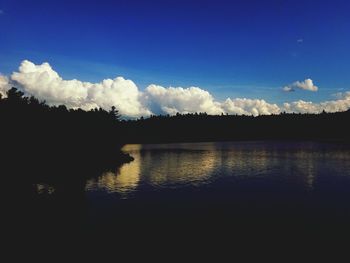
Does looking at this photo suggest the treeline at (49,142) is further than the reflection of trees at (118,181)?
No

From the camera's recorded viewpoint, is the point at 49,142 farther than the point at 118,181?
Yes

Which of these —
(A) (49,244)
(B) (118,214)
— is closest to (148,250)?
(A) (49,244)

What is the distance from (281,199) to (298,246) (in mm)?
18779

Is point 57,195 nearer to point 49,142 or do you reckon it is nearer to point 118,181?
point 118,181

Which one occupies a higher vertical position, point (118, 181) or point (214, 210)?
point (118, 181)

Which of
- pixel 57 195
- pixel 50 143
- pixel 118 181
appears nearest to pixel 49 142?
pixel 50 143

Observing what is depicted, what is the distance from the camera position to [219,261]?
24.1 m

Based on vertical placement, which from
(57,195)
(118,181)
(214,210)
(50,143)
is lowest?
(214,210)

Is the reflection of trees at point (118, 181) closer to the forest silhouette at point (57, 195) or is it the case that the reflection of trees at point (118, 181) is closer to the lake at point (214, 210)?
the lake at point (214, 210)

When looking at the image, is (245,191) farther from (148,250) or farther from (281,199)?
(148,250)

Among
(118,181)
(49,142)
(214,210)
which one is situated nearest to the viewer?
(214,210)

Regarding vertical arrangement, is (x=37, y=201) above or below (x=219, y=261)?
above

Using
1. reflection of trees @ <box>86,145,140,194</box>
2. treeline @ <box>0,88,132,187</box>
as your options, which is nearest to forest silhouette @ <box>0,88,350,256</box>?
treeline @ <box>0,88,132,187</box>

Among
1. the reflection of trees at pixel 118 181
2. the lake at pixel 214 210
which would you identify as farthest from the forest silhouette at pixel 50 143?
the lake at pixel 214 210
